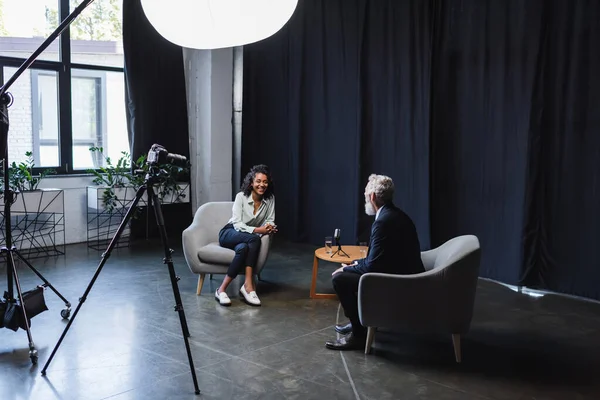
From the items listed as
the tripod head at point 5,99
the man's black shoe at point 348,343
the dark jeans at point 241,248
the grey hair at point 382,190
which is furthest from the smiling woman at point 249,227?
the tripod head at point 5,99

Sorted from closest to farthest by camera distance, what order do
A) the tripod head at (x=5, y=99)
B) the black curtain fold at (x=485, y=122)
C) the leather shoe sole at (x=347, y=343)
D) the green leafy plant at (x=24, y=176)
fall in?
the tripod head at (x=5, y=99) → the leather shoe sole at (x=347, y=343) → the black curtain fold at (x=485, y=122) → the green leafy plant at (x=24, y=176)

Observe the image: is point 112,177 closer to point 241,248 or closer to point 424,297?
point 241,248

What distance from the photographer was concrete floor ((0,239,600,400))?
10.6 ft

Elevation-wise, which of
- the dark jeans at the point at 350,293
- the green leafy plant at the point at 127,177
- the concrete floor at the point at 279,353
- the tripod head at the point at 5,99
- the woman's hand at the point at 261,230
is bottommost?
the concrete floor at the point at 279,353

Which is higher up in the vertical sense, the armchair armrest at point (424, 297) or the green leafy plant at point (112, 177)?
the green leafy plant at point (112, 177)

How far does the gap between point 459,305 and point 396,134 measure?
3.04 metres

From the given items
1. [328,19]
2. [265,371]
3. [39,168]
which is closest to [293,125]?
[328,19]

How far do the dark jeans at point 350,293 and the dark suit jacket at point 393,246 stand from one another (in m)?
0.14

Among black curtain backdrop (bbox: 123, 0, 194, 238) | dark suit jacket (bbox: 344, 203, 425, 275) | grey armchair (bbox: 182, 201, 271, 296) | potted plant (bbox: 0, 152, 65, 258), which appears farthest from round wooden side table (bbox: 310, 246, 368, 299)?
black curtain backdrop (bbox: 123, 0, 194, 238)

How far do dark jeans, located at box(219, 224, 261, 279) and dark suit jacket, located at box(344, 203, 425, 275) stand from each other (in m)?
1.36

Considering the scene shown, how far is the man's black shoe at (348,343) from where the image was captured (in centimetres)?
385

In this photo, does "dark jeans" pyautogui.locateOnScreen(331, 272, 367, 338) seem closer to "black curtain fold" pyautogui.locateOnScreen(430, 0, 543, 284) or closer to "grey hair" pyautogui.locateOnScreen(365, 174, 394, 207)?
"grey hair" pyautogui.locateOnScreen(365, 174, 394, 207)

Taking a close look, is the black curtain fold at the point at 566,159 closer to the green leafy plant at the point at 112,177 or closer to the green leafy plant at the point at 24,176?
the green leafy plant at the point at 112,177

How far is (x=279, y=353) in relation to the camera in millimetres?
3760
